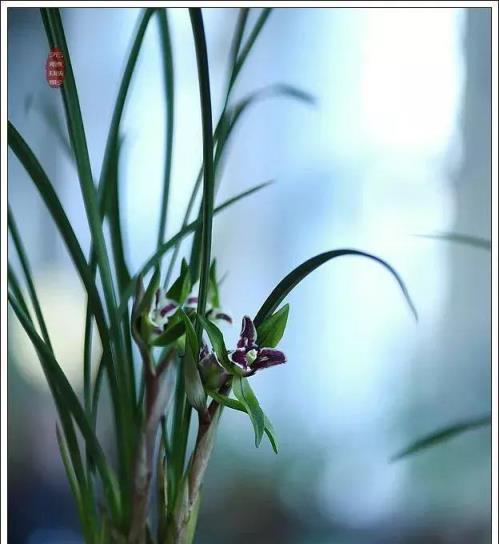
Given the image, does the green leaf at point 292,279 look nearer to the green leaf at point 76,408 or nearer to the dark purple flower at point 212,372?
the dark purple flower at point 212,372

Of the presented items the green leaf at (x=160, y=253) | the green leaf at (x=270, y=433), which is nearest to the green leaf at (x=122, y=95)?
the green leaf at (x=160, y=253)

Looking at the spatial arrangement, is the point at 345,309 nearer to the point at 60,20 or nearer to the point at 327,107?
the point at 327,107

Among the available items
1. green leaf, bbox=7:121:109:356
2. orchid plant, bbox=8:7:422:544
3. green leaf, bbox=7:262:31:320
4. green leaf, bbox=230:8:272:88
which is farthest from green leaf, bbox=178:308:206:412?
green leaf, bbox=230:8:272:88

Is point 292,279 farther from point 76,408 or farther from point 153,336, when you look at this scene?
point 76,408

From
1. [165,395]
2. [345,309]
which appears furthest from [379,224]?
[165,395]

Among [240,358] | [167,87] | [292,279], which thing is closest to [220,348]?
[240,358]
